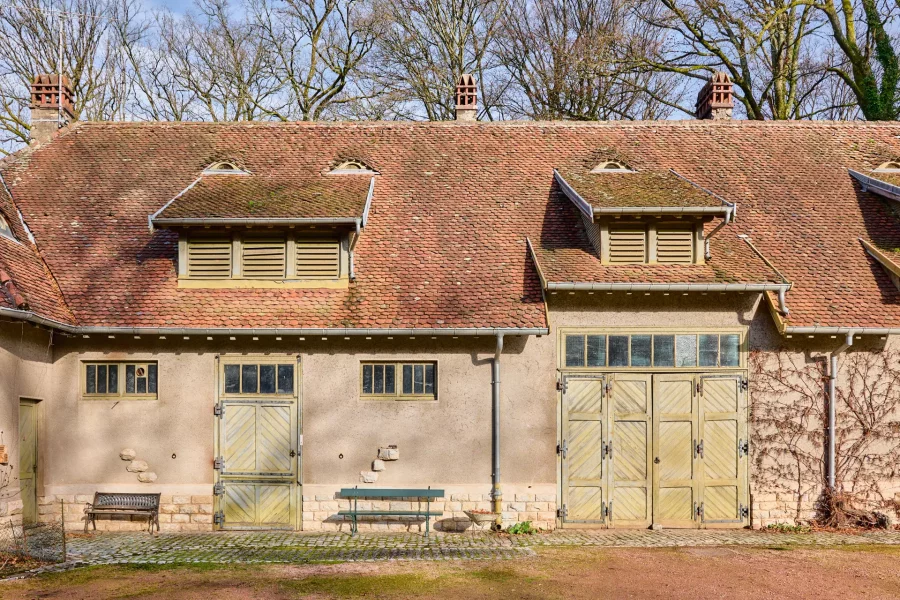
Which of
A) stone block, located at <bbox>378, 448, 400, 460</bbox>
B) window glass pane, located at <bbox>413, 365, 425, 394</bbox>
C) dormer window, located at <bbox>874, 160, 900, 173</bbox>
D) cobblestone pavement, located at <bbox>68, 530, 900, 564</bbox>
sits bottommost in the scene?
cobblestone pavement, located at <bbox>68, 530, 900, 564</bbox>

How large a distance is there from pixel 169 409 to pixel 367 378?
3.01 meters

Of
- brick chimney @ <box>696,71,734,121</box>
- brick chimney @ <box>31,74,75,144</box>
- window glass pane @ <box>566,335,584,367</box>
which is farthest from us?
brick chimney @ <box>696,71,734,121</box>

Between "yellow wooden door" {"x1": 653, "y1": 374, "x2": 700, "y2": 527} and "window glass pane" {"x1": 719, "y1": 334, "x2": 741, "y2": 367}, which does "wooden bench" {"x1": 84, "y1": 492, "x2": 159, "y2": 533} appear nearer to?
"yellow wooden door" {"x1": 653, "y1": 374, "x2": 700, "y2": 527}

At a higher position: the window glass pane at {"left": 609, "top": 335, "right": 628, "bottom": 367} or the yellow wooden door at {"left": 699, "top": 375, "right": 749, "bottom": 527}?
the window glass pane at {"left": 609, "top": 335, "right": 628, "bottom": 367}

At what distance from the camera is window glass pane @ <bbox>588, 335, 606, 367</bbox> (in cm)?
1284

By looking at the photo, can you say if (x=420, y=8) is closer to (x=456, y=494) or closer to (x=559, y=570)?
(x=456, y=494)

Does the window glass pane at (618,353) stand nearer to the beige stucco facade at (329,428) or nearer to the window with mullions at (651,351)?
the window with mullions at (651,351)

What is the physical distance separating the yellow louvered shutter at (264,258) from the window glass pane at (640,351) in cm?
556

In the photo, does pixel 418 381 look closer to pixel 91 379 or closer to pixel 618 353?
pixel 618 353

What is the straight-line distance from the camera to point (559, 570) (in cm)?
1002

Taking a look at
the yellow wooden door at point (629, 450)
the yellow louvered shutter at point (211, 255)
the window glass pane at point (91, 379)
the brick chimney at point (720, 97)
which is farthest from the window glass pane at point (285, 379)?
the brick chimney at point (720, 97)

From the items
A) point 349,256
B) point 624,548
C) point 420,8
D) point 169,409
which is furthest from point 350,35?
point 624,548

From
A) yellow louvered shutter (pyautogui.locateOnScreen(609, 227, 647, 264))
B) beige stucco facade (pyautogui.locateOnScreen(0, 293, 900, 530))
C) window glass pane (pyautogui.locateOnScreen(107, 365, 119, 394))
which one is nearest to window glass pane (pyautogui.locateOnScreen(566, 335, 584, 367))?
beige stucco facade (pyautogui.locateOnScreen(0, 293, 900, 530))

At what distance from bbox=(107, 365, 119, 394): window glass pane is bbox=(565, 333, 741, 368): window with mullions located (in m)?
6.86
